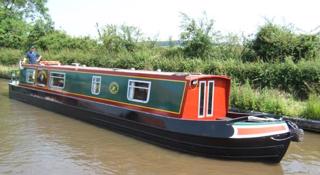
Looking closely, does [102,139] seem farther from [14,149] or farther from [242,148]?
[242,148]

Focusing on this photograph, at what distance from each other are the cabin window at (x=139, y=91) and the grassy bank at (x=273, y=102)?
3265mm

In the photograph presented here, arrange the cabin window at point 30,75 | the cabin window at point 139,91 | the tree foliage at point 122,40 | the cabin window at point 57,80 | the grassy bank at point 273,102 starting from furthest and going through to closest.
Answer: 1. the tree foliage at point 122,40
2. the cabin window at point 30,75
3. the cabin window at point 57,80
4. the grassy bank at point 273,102
5. the cabin window at point 139,91

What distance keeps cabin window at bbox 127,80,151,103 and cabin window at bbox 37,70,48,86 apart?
4.76 m

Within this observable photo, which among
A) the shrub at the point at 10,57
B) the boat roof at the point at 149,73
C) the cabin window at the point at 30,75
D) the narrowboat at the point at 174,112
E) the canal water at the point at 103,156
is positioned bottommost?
the canal water at the point at 103,156

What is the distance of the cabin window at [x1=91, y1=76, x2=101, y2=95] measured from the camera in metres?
11.8

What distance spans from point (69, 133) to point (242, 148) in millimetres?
4342

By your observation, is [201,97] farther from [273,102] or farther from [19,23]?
[19,23]

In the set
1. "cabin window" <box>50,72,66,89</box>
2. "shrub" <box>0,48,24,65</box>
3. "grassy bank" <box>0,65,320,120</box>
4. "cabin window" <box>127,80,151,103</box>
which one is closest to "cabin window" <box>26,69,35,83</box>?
"cabin window" <box>50,72,66,89</box>

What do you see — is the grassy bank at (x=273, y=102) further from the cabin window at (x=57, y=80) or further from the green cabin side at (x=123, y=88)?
the cabin window at (x=57, y=80)

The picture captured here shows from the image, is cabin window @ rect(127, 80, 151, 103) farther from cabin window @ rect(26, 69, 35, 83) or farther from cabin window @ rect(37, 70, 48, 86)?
cabin window @ rect(26, 69, 35, 83)

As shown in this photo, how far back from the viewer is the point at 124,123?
10.3 meters

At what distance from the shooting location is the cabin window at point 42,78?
14.5m

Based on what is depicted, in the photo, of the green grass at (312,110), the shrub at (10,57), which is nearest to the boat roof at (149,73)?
the green grass at (312,110)

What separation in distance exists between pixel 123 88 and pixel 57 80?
379 cm
